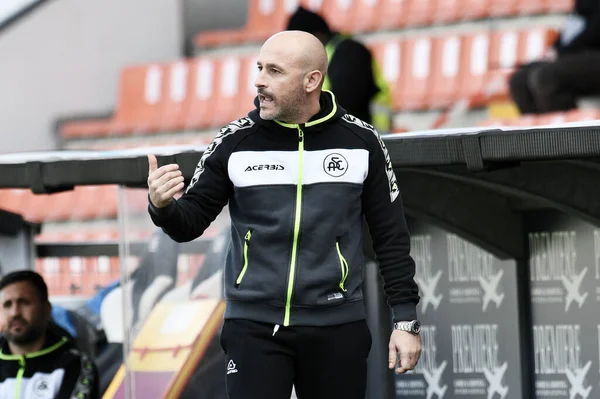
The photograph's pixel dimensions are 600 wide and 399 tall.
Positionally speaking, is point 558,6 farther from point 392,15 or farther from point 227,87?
point 227,87

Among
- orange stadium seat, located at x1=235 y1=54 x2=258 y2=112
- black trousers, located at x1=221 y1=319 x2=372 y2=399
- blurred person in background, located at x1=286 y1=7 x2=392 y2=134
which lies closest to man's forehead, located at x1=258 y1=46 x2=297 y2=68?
black trousers, located at x1=221 y1=319 x2=372 y2=399

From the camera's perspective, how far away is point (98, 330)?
257 inches

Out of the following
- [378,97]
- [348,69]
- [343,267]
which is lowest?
[343,267]

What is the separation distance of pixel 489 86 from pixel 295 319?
26.2 ft

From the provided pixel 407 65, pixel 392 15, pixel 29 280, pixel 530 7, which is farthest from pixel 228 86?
pixel 29 280

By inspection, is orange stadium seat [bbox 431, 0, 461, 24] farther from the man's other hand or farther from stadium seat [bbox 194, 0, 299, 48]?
the man's other hand

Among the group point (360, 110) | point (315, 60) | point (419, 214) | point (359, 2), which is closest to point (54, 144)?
point (359, 2)

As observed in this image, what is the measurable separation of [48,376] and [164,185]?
8.81 ft

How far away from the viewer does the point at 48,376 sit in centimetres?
594

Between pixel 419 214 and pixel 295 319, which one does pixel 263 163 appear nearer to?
pixel 295 319

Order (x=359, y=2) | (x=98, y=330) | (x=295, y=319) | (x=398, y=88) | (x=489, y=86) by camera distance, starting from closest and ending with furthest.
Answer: (x=295, y=319), (x=98, y=330), (x=489, y=86), (x=398, y=88), (x=359, y=2)

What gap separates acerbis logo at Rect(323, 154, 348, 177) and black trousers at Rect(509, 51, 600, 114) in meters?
5.13

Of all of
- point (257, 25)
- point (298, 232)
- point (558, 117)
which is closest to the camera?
point (298, 232)

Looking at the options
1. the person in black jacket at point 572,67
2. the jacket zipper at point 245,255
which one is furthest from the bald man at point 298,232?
the person in black jacket at point 572,67
